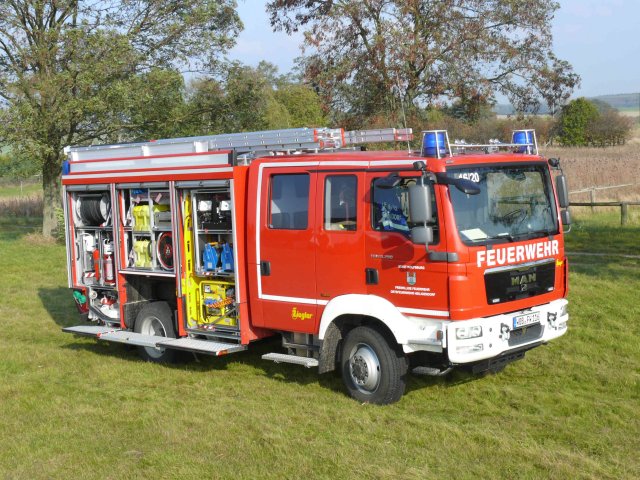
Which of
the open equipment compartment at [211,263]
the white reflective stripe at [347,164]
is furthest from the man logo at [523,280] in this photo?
the open equipment compartment at [211,263]

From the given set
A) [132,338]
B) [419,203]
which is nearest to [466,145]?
[419,203]

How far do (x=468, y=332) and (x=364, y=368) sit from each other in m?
1.20

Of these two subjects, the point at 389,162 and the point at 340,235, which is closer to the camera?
the point at 389,162

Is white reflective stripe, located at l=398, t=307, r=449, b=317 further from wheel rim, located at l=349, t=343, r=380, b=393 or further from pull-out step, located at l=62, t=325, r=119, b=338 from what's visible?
pull-out step, located at l=62, t=325, r=119, b=338

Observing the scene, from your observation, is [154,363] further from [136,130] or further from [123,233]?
[136,130]

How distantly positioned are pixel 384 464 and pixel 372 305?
1.88 meters

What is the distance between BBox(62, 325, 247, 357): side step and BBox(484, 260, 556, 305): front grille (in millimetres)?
3033

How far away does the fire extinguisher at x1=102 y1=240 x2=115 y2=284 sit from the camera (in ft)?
36.6

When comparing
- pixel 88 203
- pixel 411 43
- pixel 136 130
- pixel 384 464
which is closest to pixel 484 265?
pixel 384 464

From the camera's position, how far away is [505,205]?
8117 mm

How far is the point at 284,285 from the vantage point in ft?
29.3

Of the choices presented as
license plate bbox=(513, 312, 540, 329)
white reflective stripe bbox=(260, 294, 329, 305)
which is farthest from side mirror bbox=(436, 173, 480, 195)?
white reflective stripe bbox=(260, 294, 329, 305)

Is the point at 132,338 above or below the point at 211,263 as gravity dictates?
below

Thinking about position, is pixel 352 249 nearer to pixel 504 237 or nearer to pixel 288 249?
pixel 288 249
